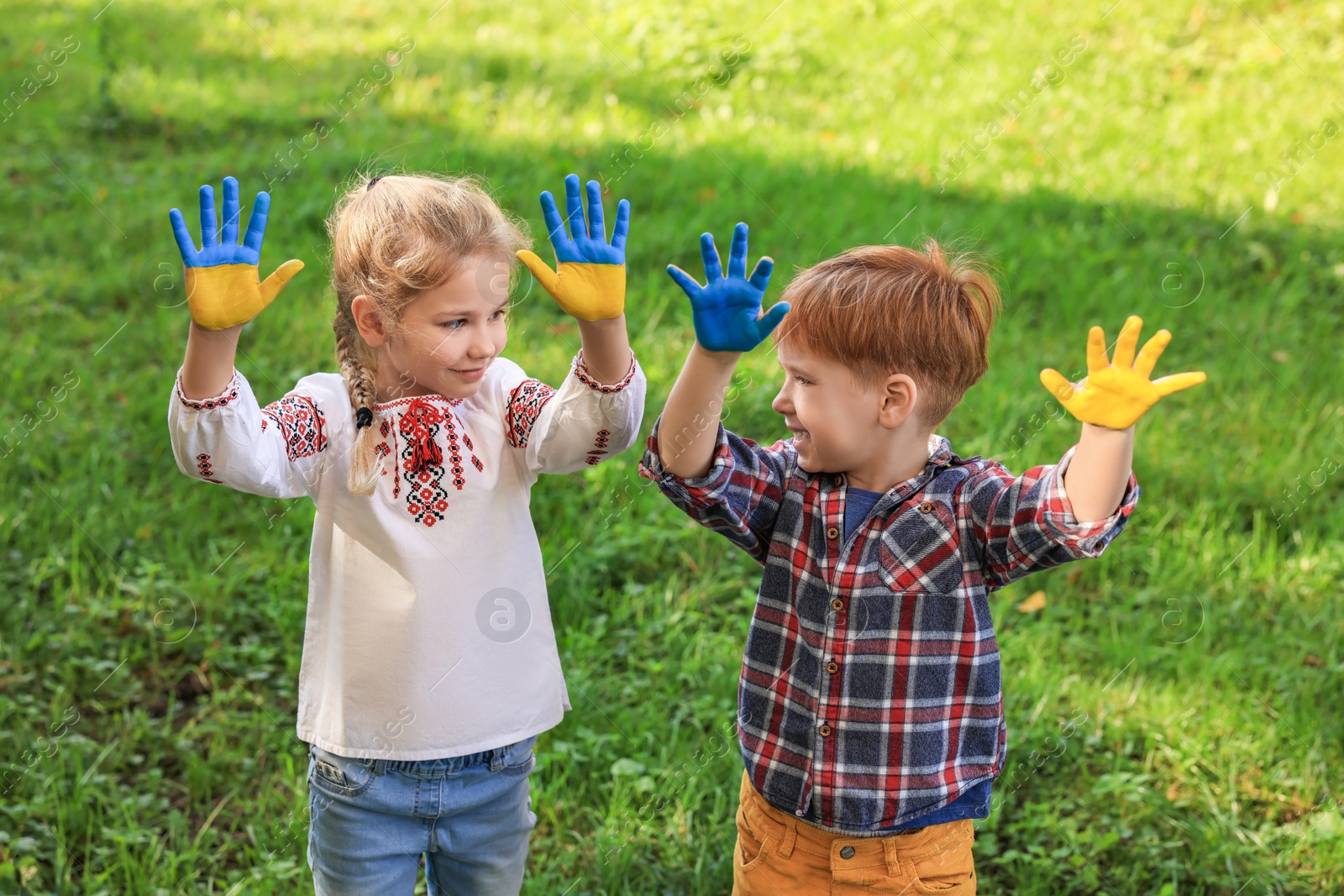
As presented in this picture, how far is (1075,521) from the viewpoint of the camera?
1752mm

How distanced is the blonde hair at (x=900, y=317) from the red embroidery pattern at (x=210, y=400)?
868mm

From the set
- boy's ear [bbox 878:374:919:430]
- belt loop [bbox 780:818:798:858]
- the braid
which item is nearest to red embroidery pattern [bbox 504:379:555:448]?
the braid

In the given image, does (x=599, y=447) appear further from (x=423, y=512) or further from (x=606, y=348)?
(x=423, y=512)

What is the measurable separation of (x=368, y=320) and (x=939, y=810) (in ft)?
4.14

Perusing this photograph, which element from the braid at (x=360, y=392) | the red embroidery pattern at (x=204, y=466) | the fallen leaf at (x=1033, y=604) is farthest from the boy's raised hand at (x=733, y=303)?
the fallen leaf at (x=1033, y=604)

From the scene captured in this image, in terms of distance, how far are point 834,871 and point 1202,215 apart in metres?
5.02

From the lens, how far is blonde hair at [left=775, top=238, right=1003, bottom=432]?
74.2 inches

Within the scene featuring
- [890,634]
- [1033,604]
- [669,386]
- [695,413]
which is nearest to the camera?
[695,413]

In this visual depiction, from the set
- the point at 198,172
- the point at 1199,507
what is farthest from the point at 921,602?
the point at 198,172

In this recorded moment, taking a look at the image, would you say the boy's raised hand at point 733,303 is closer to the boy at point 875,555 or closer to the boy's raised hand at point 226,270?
the boy at point 875,555

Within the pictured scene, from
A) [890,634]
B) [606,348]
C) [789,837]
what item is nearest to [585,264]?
[606,348]

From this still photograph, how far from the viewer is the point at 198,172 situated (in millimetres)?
6359

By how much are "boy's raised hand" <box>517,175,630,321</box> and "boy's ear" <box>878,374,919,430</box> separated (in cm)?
46

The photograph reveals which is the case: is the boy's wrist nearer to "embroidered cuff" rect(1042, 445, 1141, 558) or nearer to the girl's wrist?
"embroidered cuff" rect(1042, 445, 1141, 558)
